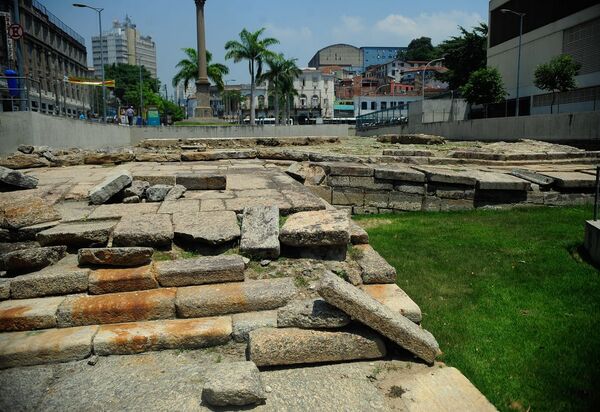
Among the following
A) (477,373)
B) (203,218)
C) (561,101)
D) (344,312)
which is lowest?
(477,373)

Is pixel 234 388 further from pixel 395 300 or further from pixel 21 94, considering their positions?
pixel 21 94

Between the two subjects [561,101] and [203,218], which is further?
[561,101]

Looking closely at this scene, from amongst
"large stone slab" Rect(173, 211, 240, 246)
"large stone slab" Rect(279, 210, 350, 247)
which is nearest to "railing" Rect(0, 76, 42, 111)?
"large stone slab" Rect(173, 211, 240, 246)

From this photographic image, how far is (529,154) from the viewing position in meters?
11.2

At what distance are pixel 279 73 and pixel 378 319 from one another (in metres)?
45.6

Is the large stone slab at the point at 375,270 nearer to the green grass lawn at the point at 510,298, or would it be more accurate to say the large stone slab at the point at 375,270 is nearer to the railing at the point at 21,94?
the green grass lawn at the point at 510,298

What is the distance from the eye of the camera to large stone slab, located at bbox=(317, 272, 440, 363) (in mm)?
2941

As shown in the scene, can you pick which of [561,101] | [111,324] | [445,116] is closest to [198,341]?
[111,324]

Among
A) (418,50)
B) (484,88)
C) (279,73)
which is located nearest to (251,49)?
(279,73)

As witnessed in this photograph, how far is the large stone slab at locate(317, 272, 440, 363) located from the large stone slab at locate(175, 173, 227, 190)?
11.5ft

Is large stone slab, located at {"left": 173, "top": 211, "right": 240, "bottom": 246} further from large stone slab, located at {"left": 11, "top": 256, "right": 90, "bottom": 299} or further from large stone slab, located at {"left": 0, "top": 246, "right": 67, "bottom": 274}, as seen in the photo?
large stone slab, located at {"left": 0, "top": 246, "right": 67, "bottom": 274}

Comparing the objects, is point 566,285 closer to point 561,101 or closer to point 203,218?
point 203,218

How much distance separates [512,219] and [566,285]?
2.65 m

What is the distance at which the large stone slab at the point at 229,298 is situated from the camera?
3416 mm
